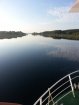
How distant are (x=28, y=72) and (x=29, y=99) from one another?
10.4 metres

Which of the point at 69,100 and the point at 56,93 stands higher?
the point at 69,100

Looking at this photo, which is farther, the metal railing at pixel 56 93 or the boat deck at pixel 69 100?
the boat deck at pixel 69 100

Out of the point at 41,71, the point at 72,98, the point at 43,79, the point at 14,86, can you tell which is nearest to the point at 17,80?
the point at 14,86

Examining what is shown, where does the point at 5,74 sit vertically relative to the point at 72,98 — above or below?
below

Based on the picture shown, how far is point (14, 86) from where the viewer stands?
21906mm

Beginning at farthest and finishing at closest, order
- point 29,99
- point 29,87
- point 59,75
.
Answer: point 59,75, point 29,87, point 29,99

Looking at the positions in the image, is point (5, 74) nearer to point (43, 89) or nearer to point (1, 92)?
point (1, 92)

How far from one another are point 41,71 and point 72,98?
21.3 m

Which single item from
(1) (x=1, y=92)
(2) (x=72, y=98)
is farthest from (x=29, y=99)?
(2) (x=72, y=98)

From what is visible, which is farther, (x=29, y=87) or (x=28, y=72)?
(x=28, y=72)

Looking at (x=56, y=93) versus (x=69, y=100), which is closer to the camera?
(x=69, y=100)

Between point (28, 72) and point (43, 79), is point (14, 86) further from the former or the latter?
point (28, 72)

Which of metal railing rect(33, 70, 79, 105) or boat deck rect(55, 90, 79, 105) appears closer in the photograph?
metal railing rect(33, 70, 79, 105)

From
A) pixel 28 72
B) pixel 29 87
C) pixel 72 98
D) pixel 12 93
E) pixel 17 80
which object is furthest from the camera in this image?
pixel 28 72
